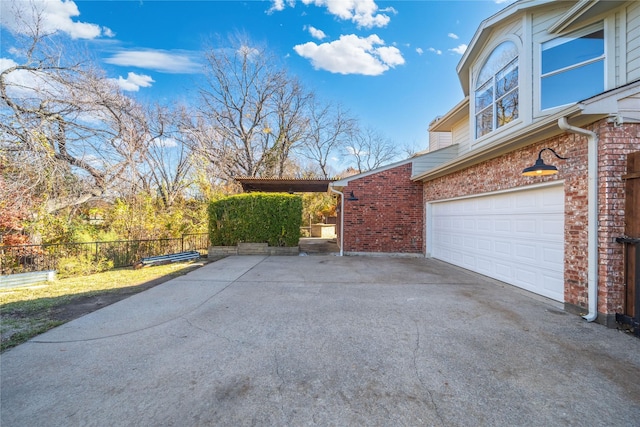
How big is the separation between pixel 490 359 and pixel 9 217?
10649 millimetres

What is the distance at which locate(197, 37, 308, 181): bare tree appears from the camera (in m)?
18.4

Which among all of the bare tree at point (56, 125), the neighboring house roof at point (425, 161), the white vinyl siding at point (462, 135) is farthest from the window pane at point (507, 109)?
the bare tree at point (56, 125)

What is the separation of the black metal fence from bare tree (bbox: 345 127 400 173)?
723 inches

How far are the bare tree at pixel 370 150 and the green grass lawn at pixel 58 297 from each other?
20083 mm

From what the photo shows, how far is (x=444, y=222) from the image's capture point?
27.2 feet

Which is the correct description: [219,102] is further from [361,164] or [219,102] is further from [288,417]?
[288,417]

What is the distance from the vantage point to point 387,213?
9.52 metres

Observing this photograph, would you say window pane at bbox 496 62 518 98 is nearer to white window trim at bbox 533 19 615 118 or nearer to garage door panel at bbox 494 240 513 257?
white window trim at bbox 533 19 615 118

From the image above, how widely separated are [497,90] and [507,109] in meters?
0.72

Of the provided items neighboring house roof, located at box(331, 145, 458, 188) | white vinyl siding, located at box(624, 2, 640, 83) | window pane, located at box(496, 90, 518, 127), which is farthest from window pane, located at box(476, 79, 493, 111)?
white vinyl siding, located at box(624, 2, 640, 83)

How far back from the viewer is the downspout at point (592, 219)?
3607 mm

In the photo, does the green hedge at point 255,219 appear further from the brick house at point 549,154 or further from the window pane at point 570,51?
the window pane at point 570,51

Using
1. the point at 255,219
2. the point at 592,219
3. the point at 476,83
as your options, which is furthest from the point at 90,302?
the point at 476,83

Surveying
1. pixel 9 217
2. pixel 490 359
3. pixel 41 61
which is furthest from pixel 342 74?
pixel 490 359
